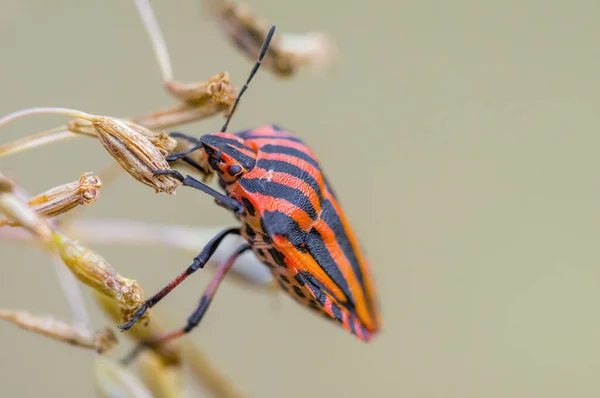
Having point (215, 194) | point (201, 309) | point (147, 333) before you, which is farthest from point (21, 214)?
point (201, 309)

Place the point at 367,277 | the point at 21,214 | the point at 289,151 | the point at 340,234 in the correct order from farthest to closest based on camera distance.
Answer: the point at 367,277, the point at 340,234, the point at 289,151, the point at 21,214

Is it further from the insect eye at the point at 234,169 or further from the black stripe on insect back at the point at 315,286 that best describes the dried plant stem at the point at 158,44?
the black stripe on insect back at the point at 315,286

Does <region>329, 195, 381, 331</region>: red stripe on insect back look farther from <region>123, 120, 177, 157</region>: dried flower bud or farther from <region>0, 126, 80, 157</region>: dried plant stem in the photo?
<region>0, 126, 80, 157</region>: dried plant stem

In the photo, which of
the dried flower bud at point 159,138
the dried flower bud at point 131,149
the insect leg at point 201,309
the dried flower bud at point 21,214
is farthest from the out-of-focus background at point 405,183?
the dried flower bud at point 21,214

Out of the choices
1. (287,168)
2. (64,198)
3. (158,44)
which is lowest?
(64,198)

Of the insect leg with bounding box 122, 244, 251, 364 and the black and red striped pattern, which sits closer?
the black and red striped pattern

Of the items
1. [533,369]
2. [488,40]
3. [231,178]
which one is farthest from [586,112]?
[231,178]

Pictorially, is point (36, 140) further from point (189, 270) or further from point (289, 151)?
point (289, 151)

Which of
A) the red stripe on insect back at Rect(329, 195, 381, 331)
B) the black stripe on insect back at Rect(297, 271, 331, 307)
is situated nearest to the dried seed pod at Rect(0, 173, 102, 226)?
the black stripe on insect back at Rect(297, 271, 331, 307)

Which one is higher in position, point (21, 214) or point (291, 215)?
point (291, 215)
